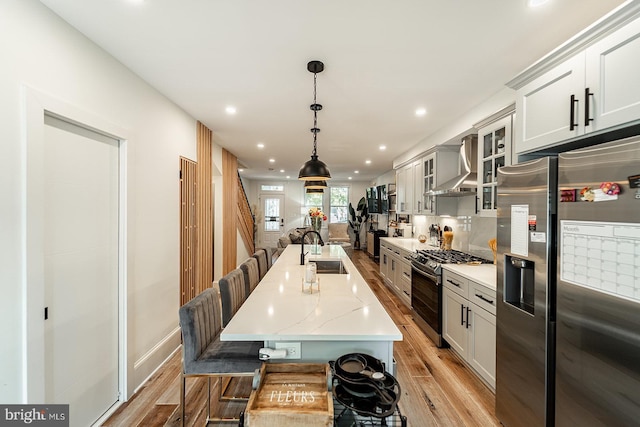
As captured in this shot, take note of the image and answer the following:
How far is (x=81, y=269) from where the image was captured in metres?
1.94

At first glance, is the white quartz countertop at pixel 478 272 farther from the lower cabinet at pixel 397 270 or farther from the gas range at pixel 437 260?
the lower cabinet at pixel 397 270

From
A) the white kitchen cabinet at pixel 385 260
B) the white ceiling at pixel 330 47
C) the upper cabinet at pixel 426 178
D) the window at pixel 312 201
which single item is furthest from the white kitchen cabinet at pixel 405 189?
the window at pixel 312 201

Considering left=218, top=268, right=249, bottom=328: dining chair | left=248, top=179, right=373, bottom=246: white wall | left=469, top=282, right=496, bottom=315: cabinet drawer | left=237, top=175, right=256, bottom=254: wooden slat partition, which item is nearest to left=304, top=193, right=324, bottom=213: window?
left=248, top=179, right=373, bottom=246: white wall

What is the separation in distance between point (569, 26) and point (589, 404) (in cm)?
219

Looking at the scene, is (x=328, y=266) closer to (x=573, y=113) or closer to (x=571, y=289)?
Result: (x=571, y=289)

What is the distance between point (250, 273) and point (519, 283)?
2.37m

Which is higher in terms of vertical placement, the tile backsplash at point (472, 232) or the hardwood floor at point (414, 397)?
the tile backsplash at point (472, 232)

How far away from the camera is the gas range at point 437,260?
3.25 m

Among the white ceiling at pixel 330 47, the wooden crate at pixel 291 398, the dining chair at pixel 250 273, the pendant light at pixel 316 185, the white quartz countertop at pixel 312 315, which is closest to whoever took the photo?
the wooden crate at pixel 291 398

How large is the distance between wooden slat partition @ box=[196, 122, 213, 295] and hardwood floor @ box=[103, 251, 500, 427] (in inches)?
48.1

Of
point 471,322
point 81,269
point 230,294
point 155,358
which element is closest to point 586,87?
point 471,322

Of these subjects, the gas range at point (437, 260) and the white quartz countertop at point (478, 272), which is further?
the gas range at point (437, 260)

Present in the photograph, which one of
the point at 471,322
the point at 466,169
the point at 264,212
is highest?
the point at 466,169

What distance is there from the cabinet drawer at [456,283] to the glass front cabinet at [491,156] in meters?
0.72
